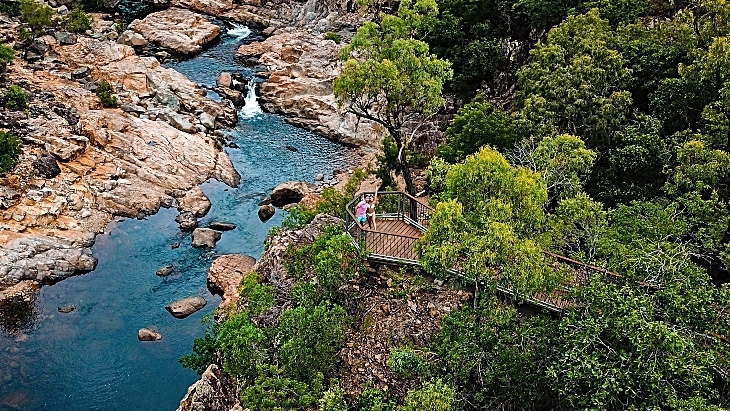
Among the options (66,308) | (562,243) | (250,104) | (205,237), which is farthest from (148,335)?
(250,104)

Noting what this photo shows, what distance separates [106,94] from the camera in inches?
A: 1758

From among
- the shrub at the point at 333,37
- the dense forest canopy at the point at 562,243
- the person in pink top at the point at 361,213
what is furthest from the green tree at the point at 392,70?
the shrub at the point at 333,37

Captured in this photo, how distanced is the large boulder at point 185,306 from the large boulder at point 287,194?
30.5 ft

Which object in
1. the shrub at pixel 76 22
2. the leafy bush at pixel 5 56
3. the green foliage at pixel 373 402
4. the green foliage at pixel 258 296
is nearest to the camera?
the green foliage at pixel 373 402

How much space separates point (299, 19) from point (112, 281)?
36.6m

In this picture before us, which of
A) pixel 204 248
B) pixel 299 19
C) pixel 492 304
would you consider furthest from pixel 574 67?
pixel 299 19

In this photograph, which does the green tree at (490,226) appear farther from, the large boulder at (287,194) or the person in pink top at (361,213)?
the large boulder at (287,194)

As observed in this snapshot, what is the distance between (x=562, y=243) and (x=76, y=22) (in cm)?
4897

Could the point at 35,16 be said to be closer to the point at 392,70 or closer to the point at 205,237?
the point at 205,237

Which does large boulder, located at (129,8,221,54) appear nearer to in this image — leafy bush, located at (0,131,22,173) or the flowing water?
the flowing water

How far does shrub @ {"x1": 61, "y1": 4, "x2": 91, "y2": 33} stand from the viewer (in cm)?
5438

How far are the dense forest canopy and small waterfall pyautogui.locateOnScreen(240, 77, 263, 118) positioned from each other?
19168 mm

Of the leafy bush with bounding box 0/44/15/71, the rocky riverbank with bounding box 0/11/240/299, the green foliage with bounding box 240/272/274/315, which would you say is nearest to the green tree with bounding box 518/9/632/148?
the green foliage with bounding box 240/272/274/315

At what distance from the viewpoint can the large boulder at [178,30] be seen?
55.2 m
